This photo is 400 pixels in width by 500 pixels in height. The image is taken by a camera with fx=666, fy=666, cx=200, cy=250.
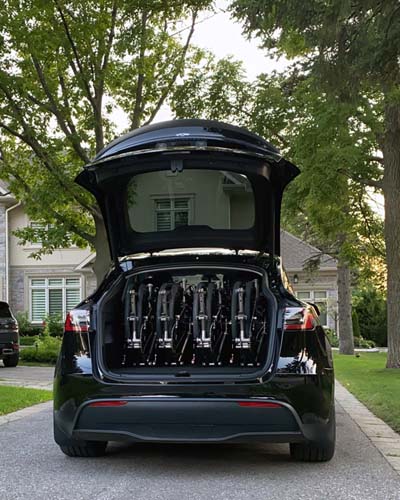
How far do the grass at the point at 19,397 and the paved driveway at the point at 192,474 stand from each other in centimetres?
238

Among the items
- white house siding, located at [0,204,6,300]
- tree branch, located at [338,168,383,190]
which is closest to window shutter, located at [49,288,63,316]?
white house siding, located at [0,204,6,300]

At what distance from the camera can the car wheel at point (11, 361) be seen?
49.2ft

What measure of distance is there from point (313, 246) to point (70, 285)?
41.4 feet

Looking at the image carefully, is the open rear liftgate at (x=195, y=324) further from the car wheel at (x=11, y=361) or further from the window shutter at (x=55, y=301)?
the window shutter at (x=55, y=301)

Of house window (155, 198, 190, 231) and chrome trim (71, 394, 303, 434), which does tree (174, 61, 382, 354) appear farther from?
chrome trim (71, 394, 303, 434)

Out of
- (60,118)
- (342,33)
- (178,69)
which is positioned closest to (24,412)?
(342,33)

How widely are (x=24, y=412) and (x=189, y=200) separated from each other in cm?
384

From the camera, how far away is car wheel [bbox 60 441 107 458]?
4910 mm

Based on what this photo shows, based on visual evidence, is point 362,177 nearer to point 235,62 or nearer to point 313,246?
point 235,62

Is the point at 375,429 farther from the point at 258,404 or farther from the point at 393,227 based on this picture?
the point at 393,227

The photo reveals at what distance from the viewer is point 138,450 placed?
5.37 meters

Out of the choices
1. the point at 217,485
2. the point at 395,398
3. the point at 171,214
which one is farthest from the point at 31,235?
the point at 217,485

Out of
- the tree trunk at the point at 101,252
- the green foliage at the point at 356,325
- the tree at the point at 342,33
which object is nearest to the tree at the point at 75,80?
the tree trunk at the point at 101,252

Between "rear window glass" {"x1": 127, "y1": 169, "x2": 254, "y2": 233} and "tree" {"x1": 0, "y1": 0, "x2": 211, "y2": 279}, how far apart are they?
8561mm
